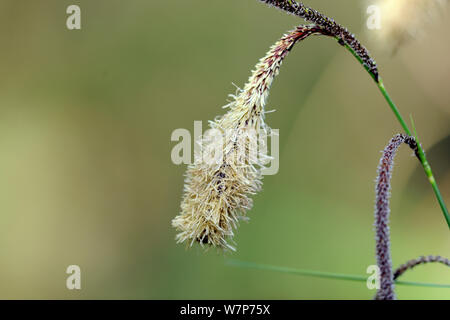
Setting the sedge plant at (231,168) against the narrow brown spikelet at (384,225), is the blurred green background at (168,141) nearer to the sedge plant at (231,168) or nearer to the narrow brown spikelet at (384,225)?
the sedge plant at (231,168)

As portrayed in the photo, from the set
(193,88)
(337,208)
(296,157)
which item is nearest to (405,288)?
(337,208)

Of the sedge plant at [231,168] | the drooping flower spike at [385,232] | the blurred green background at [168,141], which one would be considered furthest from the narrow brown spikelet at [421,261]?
the blurred green background at [168,141]

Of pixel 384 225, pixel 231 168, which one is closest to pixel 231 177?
pixel 231 168

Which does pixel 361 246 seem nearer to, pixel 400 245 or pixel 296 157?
pixel 400 245

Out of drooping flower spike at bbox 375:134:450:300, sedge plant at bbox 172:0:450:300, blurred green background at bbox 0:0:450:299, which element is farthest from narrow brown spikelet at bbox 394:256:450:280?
blurred green background at bbox 0:0:450:299

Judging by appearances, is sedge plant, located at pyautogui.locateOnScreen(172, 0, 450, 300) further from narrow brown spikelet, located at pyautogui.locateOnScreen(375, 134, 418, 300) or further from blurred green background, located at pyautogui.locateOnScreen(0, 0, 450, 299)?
blurred green background, located at pyautogui.locateOnScreen(0, 0, 450, 299)

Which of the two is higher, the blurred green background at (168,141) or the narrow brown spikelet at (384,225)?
the blurred green background at (168,141)
